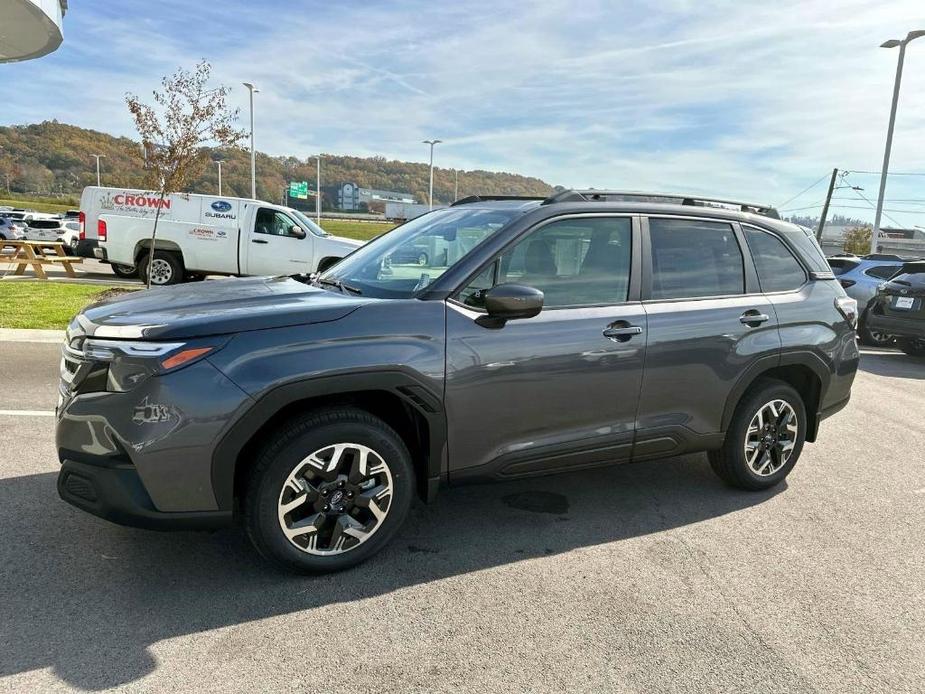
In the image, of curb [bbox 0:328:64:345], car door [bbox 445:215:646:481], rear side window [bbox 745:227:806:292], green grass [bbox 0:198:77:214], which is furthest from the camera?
green grass [bbox 0:198:77:214]

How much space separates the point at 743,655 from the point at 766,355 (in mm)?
2076

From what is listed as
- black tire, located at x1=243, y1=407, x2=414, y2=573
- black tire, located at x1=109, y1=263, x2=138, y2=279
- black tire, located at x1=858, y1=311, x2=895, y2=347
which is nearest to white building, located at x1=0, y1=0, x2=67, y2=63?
black tire, located at x1=109, y1=263, x2=138, y2=279

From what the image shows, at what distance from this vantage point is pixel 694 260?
13.4ft

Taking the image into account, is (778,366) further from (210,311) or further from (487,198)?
(210,311)

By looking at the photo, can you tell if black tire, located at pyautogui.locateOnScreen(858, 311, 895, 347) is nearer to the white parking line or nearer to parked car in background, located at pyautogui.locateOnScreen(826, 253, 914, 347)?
parked car in background, located at pyautogui.locateOnScreen(826, 253, 914, 347)

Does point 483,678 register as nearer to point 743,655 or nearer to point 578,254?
point 743,655

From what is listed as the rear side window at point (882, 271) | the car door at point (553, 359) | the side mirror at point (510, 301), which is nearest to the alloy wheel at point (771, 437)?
the car door at point (553, 359)

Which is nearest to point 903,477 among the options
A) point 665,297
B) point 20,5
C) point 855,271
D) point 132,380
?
point 665,297

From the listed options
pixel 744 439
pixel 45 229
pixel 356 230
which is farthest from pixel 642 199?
pixel 356 230

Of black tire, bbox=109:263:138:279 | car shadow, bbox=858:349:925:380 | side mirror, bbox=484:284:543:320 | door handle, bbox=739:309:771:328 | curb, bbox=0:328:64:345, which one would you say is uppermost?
side mirror, bbox=484:284:543:320

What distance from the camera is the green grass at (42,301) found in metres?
9.09

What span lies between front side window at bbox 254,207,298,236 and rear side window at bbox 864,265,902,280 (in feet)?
38.8

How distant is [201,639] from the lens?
264 cm

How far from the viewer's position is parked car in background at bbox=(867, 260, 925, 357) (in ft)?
32.8
